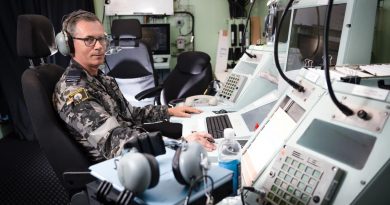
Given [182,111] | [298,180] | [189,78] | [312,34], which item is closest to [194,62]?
[189,78]

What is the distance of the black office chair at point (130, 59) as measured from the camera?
9.20ft

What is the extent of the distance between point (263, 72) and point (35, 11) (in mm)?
2664

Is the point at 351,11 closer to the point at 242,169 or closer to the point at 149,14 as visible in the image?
the point at 242,169

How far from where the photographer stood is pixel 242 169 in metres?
0.98

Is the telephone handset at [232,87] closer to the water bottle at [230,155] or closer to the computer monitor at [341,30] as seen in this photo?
the computer monitor at [341,30]

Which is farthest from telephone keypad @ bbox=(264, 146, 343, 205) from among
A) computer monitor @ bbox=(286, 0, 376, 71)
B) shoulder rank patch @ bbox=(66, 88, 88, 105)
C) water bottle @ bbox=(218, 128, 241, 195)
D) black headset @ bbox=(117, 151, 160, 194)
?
shoulder rank patch @ bbox=(66, 88, 88, 105)

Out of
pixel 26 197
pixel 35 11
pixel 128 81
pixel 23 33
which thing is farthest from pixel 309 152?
pixel 35 11

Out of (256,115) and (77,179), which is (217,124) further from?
(77,179)

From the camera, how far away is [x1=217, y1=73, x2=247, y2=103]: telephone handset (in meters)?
1.96

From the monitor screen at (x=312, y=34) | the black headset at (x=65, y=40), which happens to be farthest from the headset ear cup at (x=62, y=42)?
the monitor screen at (x=312, y=34)

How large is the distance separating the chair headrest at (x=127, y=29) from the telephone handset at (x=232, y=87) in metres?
1.14

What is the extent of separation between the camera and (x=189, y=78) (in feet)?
8.95

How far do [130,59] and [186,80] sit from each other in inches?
24.9

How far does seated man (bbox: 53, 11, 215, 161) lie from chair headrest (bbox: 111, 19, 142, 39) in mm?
1190
